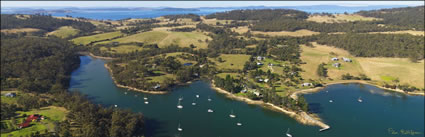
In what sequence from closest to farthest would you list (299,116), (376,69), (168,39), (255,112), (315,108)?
1. (299,116)
2. (255,112)
3. (315,108)
4. (376,69)
5. (168,39)

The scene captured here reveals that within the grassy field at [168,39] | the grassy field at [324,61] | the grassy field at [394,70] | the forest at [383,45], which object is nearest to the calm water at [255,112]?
the grassy field at [324,61]

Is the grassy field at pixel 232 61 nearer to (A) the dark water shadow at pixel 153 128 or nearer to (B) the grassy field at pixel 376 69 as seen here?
(B) the grassy field at pixel 376 69

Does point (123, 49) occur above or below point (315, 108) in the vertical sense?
above

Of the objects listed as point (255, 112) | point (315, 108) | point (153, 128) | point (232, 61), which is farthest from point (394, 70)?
point (153, 128)

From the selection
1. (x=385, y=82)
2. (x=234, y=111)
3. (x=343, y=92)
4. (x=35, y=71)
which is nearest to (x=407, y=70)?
(x=385, y=82)

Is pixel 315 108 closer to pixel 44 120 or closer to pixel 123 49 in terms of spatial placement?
pixel 44 120

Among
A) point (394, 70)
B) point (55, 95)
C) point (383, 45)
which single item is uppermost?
point (383, 45)
